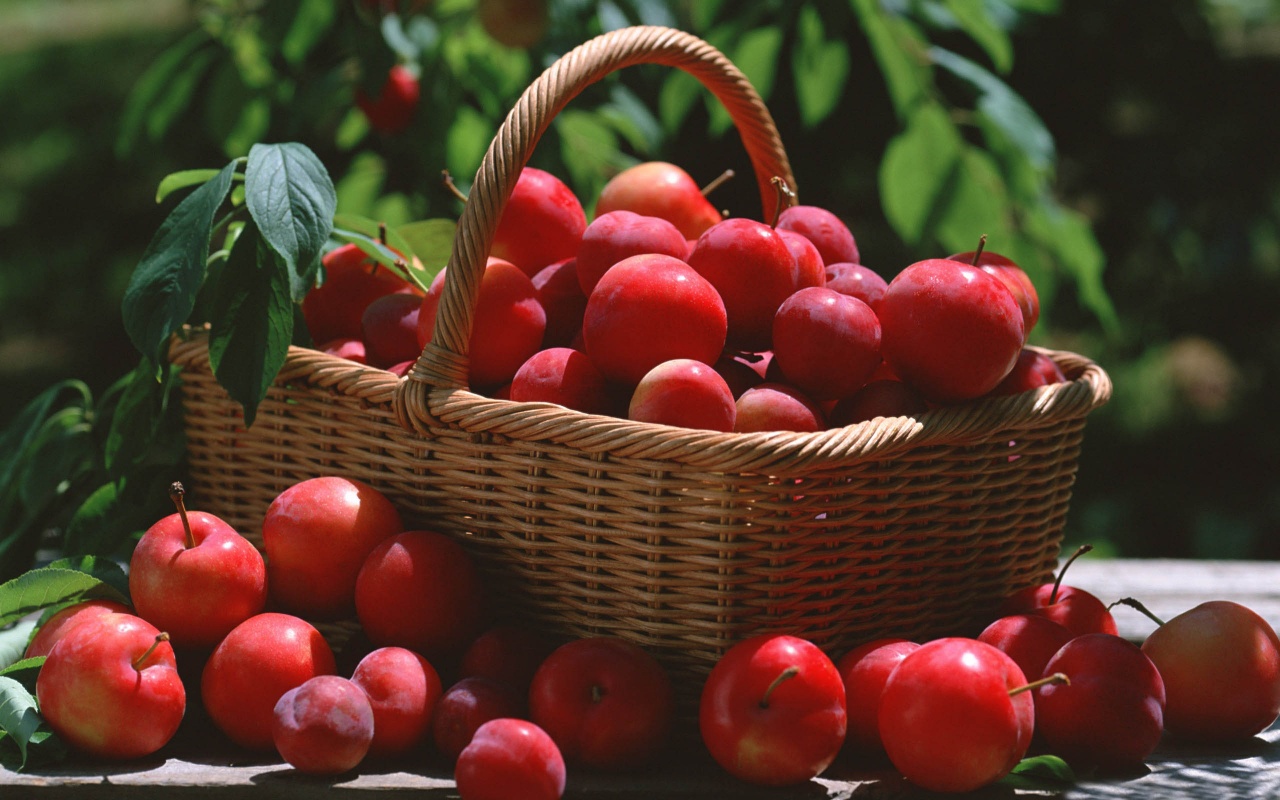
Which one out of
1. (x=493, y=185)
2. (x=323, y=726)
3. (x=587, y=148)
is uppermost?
(x=493, y=185)

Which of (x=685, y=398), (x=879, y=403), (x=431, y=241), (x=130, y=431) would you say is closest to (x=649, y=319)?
(x=685, y=398)

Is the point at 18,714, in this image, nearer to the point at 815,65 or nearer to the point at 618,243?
the point at 618,243

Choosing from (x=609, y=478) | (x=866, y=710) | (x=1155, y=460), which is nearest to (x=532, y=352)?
(x=609, y=478)

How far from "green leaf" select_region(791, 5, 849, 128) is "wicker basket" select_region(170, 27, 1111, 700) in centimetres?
61

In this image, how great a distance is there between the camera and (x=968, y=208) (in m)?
1.79

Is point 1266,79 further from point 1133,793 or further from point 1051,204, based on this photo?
point 1133,793

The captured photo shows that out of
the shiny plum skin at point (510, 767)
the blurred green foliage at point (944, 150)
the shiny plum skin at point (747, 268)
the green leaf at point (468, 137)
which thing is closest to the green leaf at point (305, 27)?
the blurred green foliage at point (944, 150)

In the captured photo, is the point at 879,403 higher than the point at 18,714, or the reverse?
the point at 879,403

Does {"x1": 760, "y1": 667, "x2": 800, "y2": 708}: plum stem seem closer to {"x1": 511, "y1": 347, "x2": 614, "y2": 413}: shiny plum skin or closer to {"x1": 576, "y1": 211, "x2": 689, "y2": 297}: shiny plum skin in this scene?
{"x1": 511, "y1": 347, "x2": 614, "y2": 413}: shiny plum skin

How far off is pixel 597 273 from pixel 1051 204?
114cm

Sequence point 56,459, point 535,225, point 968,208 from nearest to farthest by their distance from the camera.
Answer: point 535,225, point 56,459, point 968,208

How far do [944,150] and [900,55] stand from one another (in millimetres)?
170

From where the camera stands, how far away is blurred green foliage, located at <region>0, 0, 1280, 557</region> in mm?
1812

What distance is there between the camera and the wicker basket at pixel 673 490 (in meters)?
0.95
